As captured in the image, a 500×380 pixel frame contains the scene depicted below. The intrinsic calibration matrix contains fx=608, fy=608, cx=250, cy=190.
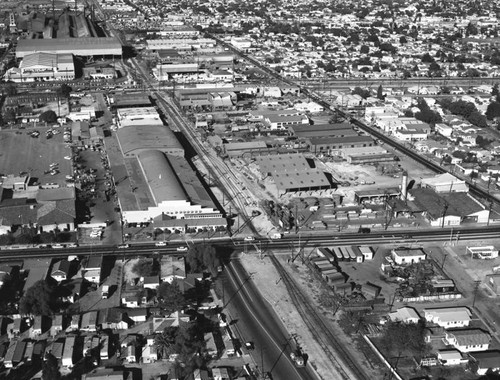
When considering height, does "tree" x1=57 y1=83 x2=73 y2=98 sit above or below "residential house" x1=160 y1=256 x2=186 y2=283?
above

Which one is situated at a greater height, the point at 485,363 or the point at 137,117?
the point at 137,117

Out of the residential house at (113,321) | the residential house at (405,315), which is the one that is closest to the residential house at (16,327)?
the residential house at (113,321)

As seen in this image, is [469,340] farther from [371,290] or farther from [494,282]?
[494,282]

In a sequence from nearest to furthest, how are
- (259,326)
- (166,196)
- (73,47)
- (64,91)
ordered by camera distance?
(259,326), (166,196), (64,91), (73,47)

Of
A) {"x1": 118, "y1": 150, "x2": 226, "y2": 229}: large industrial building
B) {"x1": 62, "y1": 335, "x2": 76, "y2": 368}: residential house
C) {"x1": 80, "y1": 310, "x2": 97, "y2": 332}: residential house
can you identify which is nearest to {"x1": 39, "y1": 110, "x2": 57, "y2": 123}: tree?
{"x1": 118, "y1": 150, "x2": 226, "y2": 229}: large industrial building

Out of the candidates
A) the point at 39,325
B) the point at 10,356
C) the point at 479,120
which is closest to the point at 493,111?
the point at 479,120

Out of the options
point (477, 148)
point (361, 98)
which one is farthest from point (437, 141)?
point (361, 98)

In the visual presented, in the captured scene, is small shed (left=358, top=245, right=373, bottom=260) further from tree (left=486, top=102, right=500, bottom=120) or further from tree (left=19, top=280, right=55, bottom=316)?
tree (left=486, top=102, right=500, bottom=120)
